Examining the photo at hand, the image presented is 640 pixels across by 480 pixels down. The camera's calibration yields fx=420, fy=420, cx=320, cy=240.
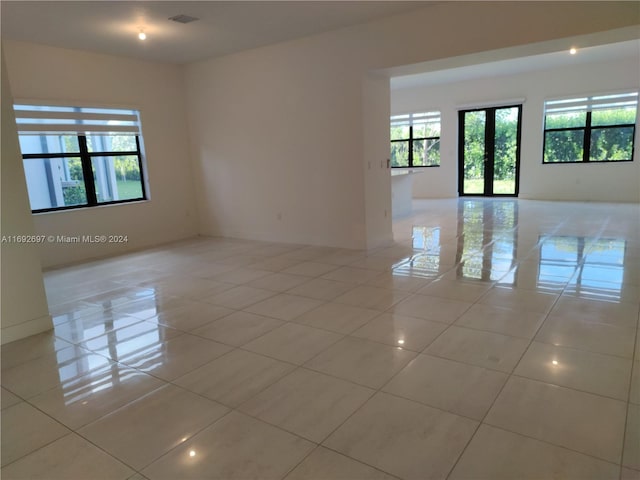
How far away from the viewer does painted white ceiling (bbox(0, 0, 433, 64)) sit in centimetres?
403

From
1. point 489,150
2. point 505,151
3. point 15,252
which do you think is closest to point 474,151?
point 489,150

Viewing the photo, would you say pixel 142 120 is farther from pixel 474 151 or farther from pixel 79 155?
pixel 474 151

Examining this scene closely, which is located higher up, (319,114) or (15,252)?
(319,114)

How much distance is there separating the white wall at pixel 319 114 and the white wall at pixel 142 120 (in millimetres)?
301

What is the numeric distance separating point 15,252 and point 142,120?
380 centimetres

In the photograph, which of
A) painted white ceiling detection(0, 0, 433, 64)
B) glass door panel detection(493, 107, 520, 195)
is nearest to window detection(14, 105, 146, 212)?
painted white ceiling detection(0, 0, 433, 64)

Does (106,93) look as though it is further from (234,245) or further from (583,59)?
(583,59)

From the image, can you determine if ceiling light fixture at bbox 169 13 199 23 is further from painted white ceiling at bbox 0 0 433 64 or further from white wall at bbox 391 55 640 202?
white wall at bbox 391 55 640 202

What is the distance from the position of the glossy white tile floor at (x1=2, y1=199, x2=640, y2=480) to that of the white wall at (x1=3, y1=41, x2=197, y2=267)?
130cm

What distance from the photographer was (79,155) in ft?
18.7

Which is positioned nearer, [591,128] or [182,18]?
[182,18]

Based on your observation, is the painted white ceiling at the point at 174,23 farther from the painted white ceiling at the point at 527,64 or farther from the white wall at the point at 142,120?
the painted white ceiling at the point at 527,64

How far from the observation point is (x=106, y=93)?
5.84 m

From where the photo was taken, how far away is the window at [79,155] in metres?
5.24
